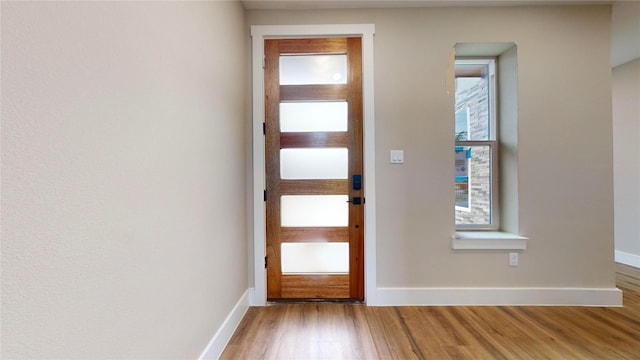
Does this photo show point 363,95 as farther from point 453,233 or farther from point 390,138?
point 453,233

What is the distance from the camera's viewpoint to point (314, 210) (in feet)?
7.88

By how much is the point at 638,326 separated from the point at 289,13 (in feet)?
11.8

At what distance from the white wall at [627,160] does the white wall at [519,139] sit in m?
1.59

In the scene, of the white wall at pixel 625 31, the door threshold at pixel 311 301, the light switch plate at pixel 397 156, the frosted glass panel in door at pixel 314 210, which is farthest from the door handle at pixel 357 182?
the white wall at pixel 625 31

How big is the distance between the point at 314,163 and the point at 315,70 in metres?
0.82

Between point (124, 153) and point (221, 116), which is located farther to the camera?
point (221, 116)

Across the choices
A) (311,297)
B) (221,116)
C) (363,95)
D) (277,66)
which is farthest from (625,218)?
(221,116)

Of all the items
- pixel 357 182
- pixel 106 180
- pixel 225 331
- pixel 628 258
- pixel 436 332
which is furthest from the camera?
pixel 628 258

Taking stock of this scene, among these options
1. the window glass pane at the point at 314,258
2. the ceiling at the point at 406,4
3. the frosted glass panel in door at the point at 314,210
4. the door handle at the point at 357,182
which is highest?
the ceiling at the point at 406,4

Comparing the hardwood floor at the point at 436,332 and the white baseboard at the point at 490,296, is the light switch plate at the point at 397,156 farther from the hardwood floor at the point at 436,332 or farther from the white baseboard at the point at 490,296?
the hardwood floor at the point at 436,332

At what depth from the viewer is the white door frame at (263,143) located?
2289 millimetres

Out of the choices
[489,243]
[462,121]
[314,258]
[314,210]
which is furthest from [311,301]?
[462,121]

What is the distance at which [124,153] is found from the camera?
91cm

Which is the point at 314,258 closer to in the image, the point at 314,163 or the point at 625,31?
the point at 314,163
